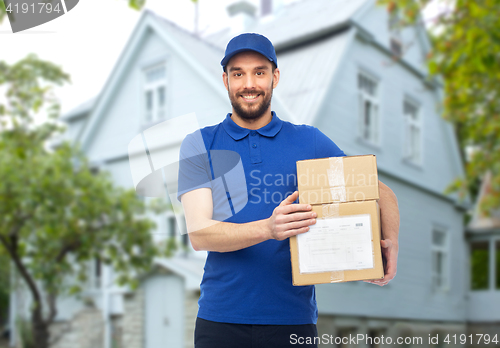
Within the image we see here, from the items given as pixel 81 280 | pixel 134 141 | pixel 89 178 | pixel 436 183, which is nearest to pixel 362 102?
pixel 436 183

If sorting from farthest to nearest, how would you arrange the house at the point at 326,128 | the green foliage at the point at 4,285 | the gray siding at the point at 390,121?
the green foliage at the point at 4,285
the gray siding at the point at 390,121
the house at the point at 326,128

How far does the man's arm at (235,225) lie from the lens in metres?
1.42

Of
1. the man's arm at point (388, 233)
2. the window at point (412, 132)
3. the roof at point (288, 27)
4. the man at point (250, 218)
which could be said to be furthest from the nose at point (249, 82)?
the window at point (412, 132)

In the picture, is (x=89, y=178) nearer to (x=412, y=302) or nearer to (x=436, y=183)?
(x=412, y=302)

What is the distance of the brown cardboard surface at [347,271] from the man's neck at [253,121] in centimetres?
39

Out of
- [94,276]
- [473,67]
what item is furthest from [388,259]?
[94,276]

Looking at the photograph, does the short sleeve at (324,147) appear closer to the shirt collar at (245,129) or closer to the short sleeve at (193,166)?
the shirt collar at (245,129)

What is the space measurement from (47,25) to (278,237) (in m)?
1.77

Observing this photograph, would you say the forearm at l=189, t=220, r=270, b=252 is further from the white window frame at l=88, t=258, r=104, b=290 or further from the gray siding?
the white window frame at l=88, t=258, r=104, b=290

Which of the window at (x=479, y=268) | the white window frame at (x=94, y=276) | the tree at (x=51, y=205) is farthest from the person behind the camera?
the window at (x=479, y=268)

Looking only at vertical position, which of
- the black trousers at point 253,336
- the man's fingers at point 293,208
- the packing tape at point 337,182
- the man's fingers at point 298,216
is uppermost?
the packing tape at point 337,182

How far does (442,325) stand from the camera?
11844mm

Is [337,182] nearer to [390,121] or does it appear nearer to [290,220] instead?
[290,220]

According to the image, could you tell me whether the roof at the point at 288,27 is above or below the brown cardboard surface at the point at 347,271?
above
